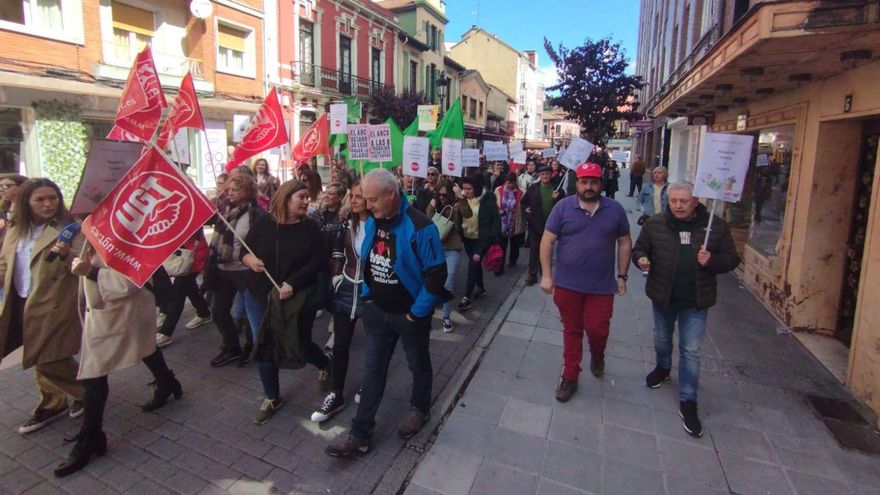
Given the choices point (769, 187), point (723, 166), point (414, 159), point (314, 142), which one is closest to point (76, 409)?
point (414, 159)

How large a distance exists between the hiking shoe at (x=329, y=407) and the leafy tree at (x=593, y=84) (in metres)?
19.6

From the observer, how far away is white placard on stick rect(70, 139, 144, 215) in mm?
3164

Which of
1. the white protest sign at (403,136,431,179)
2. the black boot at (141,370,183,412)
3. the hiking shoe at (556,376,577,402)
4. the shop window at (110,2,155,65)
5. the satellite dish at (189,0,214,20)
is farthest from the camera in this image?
the satellite dish at (189,0,214,20)

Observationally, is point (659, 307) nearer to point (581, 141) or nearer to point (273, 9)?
point (581, 141)

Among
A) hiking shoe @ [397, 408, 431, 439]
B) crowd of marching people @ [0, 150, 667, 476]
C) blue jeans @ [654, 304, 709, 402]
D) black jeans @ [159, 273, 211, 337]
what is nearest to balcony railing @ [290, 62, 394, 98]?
black jeans @ [159, 273, 211, 337]

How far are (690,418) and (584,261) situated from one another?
55.0 inches

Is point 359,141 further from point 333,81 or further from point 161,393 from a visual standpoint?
point 333,81

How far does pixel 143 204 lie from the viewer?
2990 millimetres

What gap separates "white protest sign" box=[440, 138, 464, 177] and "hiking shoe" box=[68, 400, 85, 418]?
5694mm

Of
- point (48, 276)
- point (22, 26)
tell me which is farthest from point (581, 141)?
point (22, 26)

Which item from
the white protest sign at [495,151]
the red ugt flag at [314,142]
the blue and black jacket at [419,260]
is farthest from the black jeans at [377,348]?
the white protest sign at [495,151]

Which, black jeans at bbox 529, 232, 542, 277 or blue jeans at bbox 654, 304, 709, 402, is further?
black jeans at bbox 529, 232, 542, 277

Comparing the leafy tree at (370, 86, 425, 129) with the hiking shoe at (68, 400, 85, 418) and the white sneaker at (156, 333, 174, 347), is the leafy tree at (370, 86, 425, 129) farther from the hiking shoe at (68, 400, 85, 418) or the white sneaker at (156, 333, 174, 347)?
the hiking shoe at (68, 400, 85, 418)

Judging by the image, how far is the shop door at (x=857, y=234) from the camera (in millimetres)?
5059
